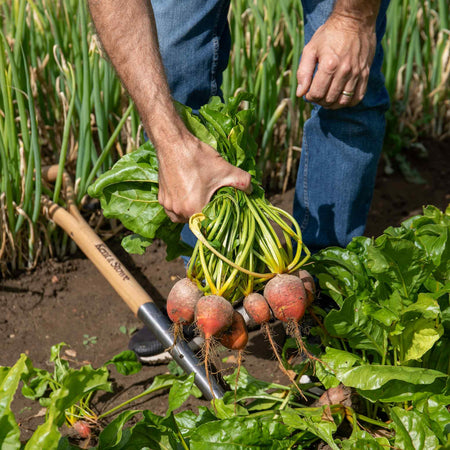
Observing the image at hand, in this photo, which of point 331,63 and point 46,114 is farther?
point 46,114

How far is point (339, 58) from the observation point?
53.5 inches

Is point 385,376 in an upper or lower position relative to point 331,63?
lower

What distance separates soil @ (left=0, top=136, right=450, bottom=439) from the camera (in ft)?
5.52

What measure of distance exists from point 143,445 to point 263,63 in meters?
1.42

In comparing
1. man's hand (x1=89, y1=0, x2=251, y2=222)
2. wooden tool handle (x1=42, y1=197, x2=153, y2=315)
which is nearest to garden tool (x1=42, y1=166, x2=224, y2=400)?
wooden tool handle (x1=42, y1=197, x2=153, y2=315)

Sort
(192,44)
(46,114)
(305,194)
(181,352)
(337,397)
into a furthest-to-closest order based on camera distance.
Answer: (46,114), (305,194), (192,44), (181,352), (337,397)

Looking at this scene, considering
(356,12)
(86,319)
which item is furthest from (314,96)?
(86,319)

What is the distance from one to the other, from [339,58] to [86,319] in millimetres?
1189

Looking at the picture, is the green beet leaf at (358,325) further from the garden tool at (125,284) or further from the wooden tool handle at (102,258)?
the wooden tool handle at (102,258)

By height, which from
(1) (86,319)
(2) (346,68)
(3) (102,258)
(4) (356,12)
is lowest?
(1) (86,319)

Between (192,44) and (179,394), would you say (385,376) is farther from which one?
(192,44)

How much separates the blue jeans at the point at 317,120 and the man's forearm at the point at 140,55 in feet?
1.17

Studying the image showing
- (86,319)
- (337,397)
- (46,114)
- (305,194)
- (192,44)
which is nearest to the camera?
(337,397)

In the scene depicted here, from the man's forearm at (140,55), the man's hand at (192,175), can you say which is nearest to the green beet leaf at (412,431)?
the man's hand at (192,175)
